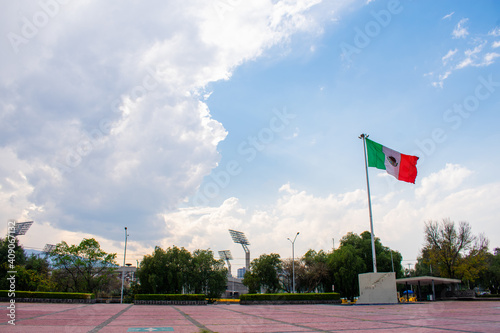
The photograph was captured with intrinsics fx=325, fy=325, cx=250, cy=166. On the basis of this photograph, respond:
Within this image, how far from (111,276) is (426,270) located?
64.6 metres

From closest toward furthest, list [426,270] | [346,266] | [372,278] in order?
[372,278]
[346,266]
[426,270]

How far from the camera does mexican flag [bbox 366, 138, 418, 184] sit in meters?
20.8

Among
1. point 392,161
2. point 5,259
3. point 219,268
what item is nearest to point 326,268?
point 219,268

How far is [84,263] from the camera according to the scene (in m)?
37.7

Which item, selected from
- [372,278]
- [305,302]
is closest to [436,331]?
[372,278]

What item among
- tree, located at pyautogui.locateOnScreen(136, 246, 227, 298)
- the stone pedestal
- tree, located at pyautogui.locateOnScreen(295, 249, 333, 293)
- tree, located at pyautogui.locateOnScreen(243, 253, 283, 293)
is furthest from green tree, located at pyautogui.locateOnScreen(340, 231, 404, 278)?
the stone pedestal

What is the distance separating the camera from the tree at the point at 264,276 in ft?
152

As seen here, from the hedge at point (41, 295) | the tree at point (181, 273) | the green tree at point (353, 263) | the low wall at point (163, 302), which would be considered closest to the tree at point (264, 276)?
A: the tree at point (181, 273)

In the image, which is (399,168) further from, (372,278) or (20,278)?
(20,278)

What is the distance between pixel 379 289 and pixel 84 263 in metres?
32.5

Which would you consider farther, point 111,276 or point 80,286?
point 111,276

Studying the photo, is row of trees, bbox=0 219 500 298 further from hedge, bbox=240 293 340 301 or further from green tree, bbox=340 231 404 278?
hedge, bbox=240 293 340 301

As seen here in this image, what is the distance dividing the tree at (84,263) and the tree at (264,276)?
1851 centimetres

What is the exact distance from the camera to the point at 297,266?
48.4 meters
